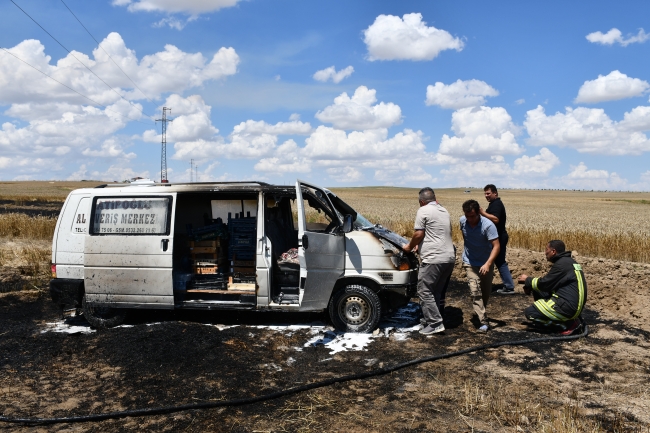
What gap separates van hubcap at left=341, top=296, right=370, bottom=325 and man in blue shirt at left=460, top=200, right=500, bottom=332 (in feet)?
5.17

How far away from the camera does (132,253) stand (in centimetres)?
750

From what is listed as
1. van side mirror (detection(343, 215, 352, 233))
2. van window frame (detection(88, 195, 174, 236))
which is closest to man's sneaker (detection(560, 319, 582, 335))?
van side mirror (detection(343, 215, 352, 233))

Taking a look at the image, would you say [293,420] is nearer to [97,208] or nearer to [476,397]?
[476,397]

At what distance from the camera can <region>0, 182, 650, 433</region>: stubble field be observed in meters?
4.53

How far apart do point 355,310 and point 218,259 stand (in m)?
2.33

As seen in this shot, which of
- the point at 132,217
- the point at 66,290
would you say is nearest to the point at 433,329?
the point at 132,217

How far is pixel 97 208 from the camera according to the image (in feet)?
25.2

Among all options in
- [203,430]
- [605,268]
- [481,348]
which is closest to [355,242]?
[481,348]

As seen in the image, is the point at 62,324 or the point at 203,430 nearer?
Result: the point at 203,430

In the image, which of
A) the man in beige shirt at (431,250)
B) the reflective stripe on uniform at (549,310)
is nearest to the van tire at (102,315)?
the man in beige shirt at (431,250)

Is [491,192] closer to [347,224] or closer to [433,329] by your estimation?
[433,329]

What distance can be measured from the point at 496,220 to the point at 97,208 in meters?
6.56

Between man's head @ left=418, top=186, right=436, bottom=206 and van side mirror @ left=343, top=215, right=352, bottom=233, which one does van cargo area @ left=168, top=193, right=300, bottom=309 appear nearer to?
van side mirror @ left=343, top=215, right=352, bottom=233

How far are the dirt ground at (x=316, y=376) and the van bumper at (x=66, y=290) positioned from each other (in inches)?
20.4
